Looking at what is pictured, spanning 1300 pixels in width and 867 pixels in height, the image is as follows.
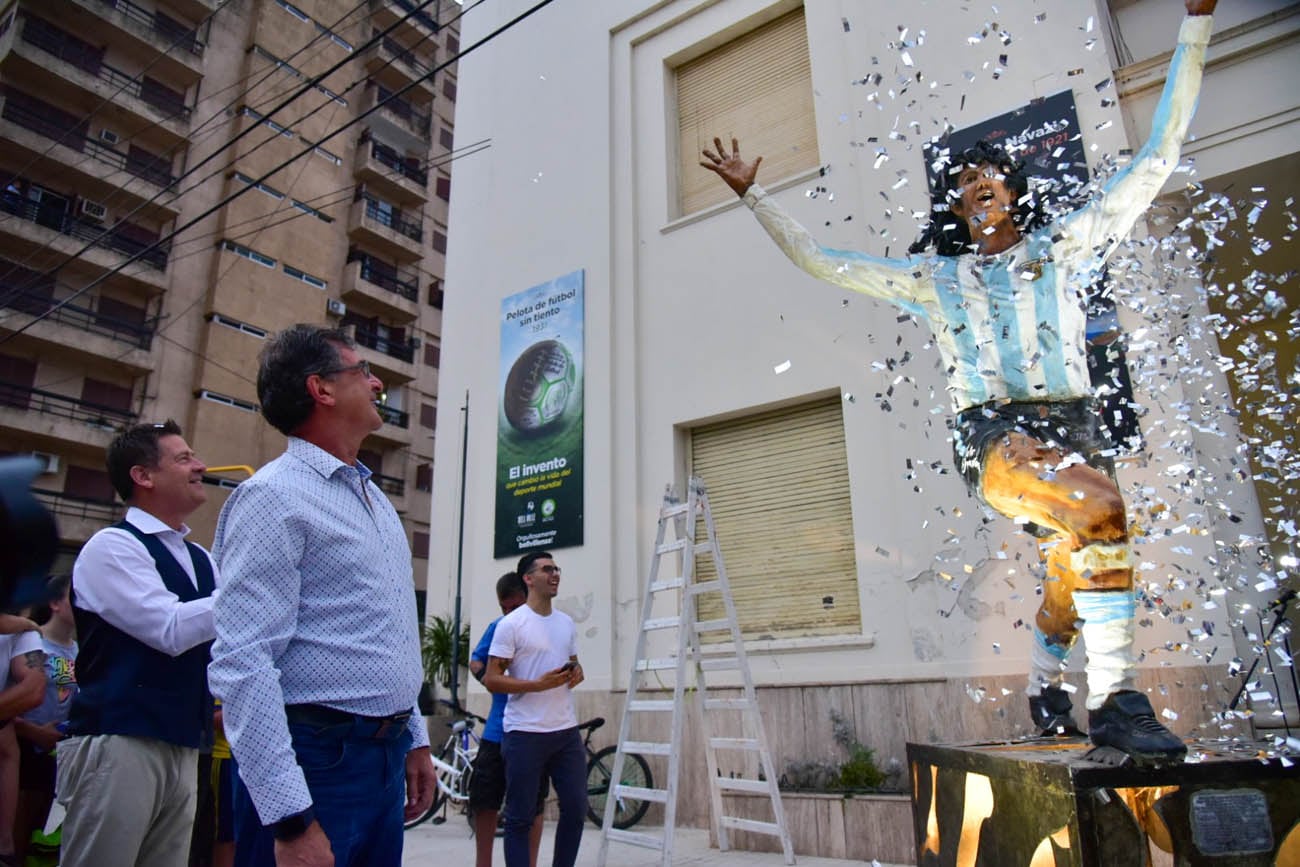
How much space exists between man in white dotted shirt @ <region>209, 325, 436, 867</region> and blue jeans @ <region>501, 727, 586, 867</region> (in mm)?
2135

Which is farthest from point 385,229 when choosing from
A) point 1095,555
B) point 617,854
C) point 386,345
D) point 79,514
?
point 1095,555

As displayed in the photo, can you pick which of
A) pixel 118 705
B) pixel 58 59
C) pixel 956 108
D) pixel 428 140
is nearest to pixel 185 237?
pixel 58 59

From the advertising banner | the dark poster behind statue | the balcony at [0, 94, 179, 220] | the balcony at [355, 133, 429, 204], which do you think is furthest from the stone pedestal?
the balcony at [355, 133, 429, 204]

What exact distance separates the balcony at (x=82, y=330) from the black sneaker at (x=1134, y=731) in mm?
22365

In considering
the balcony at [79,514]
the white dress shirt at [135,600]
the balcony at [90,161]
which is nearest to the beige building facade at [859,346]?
the white dress shirt at [135,600]

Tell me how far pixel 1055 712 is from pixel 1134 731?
140 cm

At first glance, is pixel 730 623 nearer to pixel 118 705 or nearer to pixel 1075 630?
pixel 1075 630

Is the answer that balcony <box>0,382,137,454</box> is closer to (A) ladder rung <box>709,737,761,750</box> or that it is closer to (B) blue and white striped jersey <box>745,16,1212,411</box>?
(A) ladder rung <box>709,737,761,750</box>

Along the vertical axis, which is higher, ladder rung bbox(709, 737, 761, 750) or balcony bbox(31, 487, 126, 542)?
balcony bbox(31, 487, 126, 542)

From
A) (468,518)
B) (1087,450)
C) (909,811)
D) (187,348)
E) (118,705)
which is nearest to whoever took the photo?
(118,705)

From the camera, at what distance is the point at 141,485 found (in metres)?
2.90

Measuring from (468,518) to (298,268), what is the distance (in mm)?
13910

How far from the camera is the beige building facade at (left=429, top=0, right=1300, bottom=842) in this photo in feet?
18.6

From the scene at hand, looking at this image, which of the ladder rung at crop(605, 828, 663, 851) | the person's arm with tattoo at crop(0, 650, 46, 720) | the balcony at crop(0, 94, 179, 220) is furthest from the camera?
the balcony at crop(0, 94, 179, 220)
